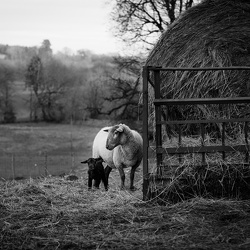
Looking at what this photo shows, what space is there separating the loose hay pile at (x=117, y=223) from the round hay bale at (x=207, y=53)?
2.47 m

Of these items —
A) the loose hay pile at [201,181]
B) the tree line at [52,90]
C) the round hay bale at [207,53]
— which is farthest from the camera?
the tree line at [52,90]

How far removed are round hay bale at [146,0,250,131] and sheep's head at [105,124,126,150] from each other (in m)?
1.35

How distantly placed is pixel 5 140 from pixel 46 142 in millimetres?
4355

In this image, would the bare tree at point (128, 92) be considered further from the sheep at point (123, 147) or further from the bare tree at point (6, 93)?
the bare tree at point (6, 93)

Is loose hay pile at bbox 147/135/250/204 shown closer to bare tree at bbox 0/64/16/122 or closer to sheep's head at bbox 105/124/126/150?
sheep's head at bbox 105/124/126/150

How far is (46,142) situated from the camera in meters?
48.0

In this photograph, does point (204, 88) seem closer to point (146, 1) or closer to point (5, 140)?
point (146, 1)

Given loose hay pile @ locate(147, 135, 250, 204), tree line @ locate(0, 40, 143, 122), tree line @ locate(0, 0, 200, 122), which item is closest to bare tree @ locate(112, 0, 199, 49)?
tree line @ locate(0, 0, 200, 122)

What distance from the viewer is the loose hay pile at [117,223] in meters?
6.13

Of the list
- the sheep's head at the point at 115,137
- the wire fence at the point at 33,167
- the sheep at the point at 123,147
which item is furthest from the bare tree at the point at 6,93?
the sheep's head at the point at 115,137

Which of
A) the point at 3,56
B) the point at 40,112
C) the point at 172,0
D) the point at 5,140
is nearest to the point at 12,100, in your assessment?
the point at 40,112

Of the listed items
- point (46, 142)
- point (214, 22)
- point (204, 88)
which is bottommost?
point (46, 142)

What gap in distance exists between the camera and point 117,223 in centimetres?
723

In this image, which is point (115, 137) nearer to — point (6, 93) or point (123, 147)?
point (123, 147)
